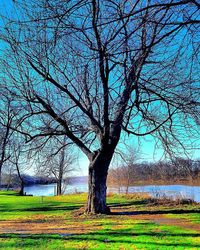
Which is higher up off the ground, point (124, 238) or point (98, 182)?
point (98, 182)

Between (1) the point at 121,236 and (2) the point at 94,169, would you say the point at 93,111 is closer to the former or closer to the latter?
(2) the point at 94,169

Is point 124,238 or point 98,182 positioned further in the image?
point 98,182

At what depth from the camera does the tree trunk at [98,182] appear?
1212 centimetres

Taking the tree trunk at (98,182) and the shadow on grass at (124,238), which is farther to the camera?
the tree trunk at (98,182)

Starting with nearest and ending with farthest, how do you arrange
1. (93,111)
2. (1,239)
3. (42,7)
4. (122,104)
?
(42,7) → (1,239) → (122,104) → (93,111)

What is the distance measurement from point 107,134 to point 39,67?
3573 mm

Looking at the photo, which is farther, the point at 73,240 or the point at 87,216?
the point at 87,216

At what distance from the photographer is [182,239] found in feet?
21.6

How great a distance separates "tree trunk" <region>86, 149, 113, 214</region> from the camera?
1212cm

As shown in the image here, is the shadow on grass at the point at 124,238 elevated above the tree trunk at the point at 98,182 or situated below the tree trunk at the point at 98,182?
below

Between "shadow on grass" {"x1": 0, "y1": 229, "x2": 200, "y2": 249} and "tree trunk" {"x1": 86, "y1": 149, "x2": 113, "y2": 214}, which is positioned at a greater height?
"tree trunk" {"x1": 86, "y1": 149, "x2": 113, "y2": 214}

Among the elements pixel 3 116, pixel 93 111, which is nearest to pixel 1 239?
pixel 93 111

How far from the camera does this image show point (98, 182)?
12203 millimetres

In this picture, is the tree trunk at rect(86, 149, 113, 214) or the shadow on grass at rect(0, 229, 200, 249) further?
the tree trunk at rect(86, 149, 113, 214)
